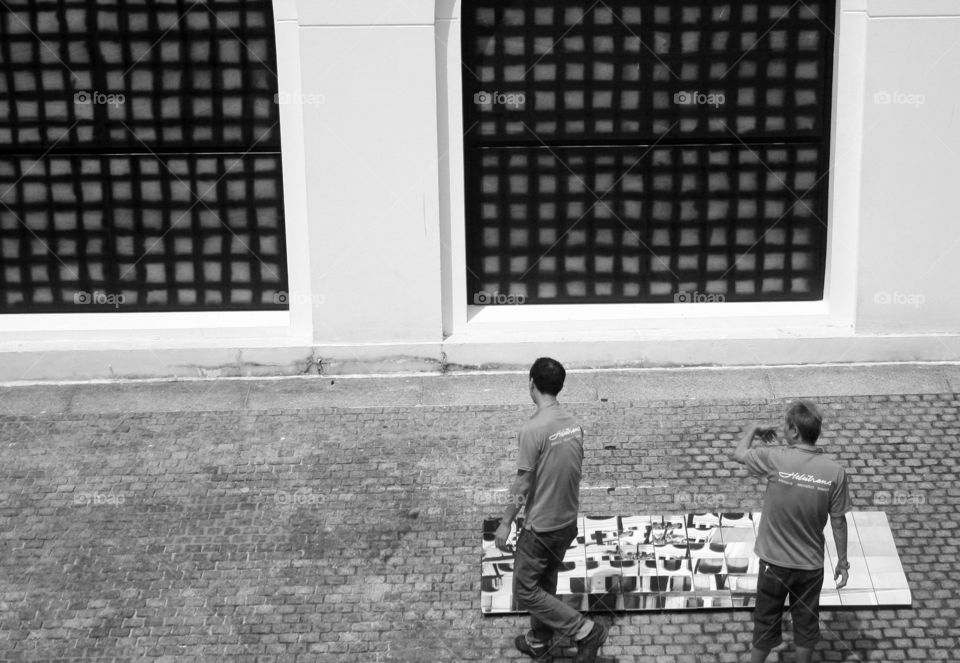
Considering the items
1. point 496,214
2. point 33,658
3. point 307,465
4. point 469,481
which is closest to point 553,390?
point 469,481

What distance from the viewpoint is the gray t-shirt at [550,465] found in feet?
20.8

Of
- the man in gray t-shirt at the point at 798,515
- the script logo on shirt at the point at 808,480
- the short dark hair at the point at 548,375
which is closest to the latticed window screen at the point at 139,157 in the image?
the short dark hair at the point at 548,375

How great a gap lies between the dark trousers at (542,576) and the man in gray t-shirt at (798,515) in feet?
3.37

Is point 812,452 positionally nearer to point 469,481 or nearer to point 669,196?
point 469,481

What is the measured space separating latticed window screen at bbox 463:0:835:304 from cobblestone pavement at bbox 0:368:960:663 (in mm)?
1249

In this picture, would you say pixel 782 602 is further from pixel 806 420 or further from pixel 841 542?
pixel 806 420

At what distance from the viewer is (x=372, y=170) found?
953 cm

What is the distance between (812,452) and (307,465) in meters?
3.81

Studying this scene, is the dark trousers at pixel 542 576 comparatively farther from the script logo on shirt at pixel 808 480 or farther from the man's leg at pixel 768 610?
the script logo on shirt at pixel 808 480

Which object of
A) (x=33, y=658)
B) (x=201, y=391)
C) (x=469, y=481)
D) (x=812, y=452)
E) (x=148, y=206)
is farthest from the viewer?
(x=148, y=206)

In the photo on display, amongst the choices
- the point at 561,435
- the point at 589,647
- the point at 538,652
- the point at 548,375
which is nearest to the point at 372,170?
the point at 548,375

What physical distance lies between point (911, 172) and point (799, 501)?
15.1 ft

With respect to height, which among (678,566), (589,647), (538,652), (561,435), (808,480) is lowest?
(538,652)

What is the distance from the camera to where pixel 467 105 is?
1004 cm
